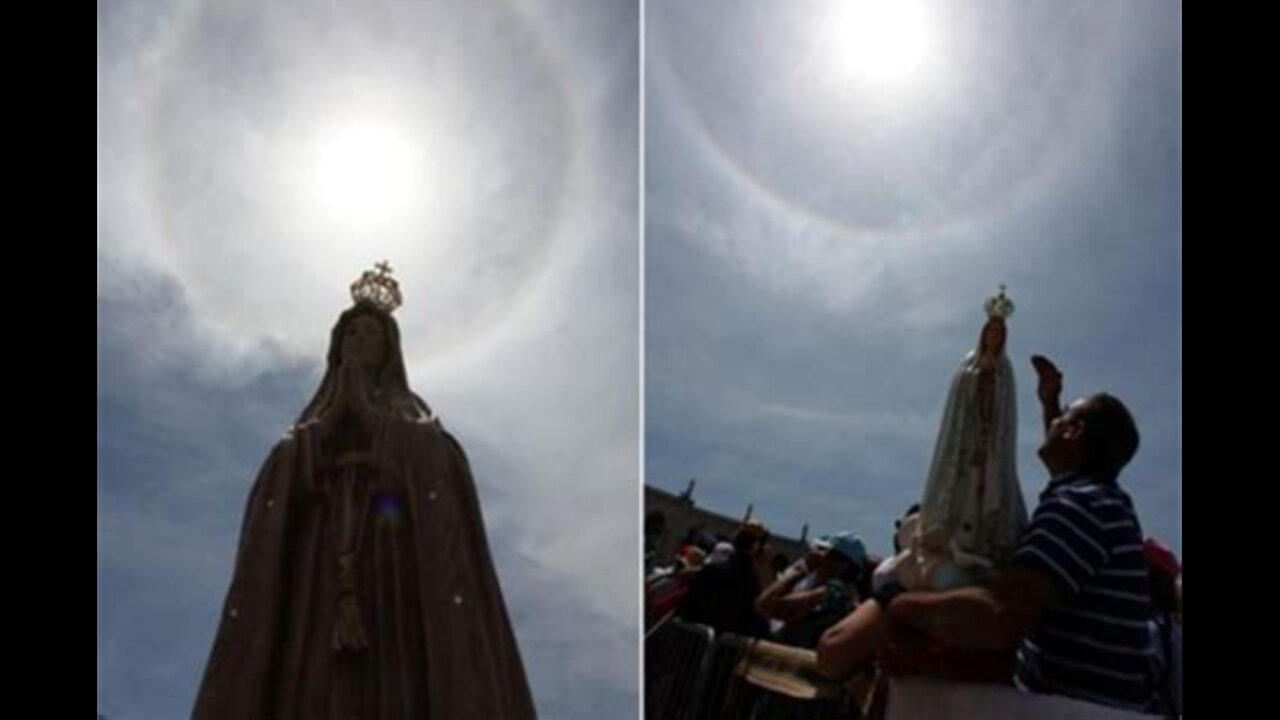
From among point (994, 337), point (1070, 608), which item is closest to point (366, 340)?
point (994, 337)

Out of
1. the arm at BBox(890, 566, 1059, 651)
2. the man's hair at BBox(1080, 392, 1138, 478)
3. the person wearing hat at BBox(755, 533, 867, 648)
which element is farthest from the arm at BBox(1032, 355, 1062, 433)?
the person wearing hat at BBox(755, 533, 867, 648)

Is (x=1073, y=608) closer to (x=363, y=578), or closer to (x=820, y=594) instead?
(x=820, y=594)

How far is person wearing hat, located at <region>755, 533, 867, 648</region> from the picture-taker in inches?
255

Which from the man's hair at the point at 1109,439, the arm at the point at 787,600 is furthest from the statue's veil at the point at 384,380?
the man's hair at the point at 1109,439

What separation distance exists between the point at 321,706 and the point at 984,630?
9.76 feet

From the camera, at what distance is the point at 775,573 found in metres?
7.38

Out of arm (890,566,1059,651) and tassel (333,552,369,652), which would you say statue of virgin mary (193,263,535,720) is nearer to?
tassel (333,552,369,652)

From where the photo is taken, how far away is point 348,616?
6.46m

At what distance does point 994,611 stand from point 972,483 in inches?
18.4

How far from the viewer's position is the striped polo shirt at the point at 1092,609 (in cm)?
440
